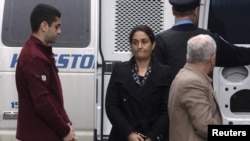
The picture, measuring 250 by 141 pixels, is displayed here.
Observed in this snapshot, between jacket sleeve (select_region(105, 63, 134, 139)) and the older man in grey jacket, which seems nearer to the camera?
the older man in grey jacket

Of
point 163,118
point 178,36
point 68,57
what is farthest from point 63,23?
point 163,118

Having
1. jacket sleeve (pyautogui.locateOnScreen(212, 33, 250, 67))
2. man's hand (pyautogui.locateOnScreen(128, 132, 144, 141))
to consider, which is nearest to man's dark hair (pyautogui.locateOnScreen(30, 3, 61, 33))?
man's hand (pyautogui.locateOnScreen(128, 132, 144, 141))

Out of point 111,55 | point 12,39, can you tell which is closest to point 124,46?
point 111,55

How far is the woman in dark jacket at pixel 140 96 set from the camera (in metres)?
3.94

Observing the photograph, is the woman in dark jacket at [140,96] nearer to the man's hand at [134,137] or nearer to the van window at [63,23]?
the man's hand at [134,137]

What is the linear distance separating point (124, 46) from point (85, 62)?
45 centimetres

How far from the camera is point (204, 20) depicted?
534 centimetres

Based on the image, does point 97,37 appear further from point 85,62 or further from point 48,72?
point 48,72

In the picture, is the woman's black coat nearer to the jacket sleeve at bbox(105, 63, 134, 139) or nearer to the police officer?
the jacket sleeve at bbox(105, 63, 134, 139)

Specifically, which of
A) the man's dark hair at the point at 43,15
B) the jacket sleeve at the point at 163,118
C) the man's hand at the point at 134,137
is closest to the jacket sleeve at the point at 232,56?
the jacket sleeve at the point at 163,118

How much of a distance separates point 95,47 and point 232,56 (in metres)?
1.31

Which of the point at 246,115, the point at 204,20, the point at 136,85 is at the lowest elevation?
the point at 246,115

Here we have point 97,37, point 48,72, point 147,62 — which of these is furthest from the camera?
point 97,37

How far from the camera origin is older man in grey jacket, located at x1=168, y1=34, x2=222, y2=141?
3.33 meters
